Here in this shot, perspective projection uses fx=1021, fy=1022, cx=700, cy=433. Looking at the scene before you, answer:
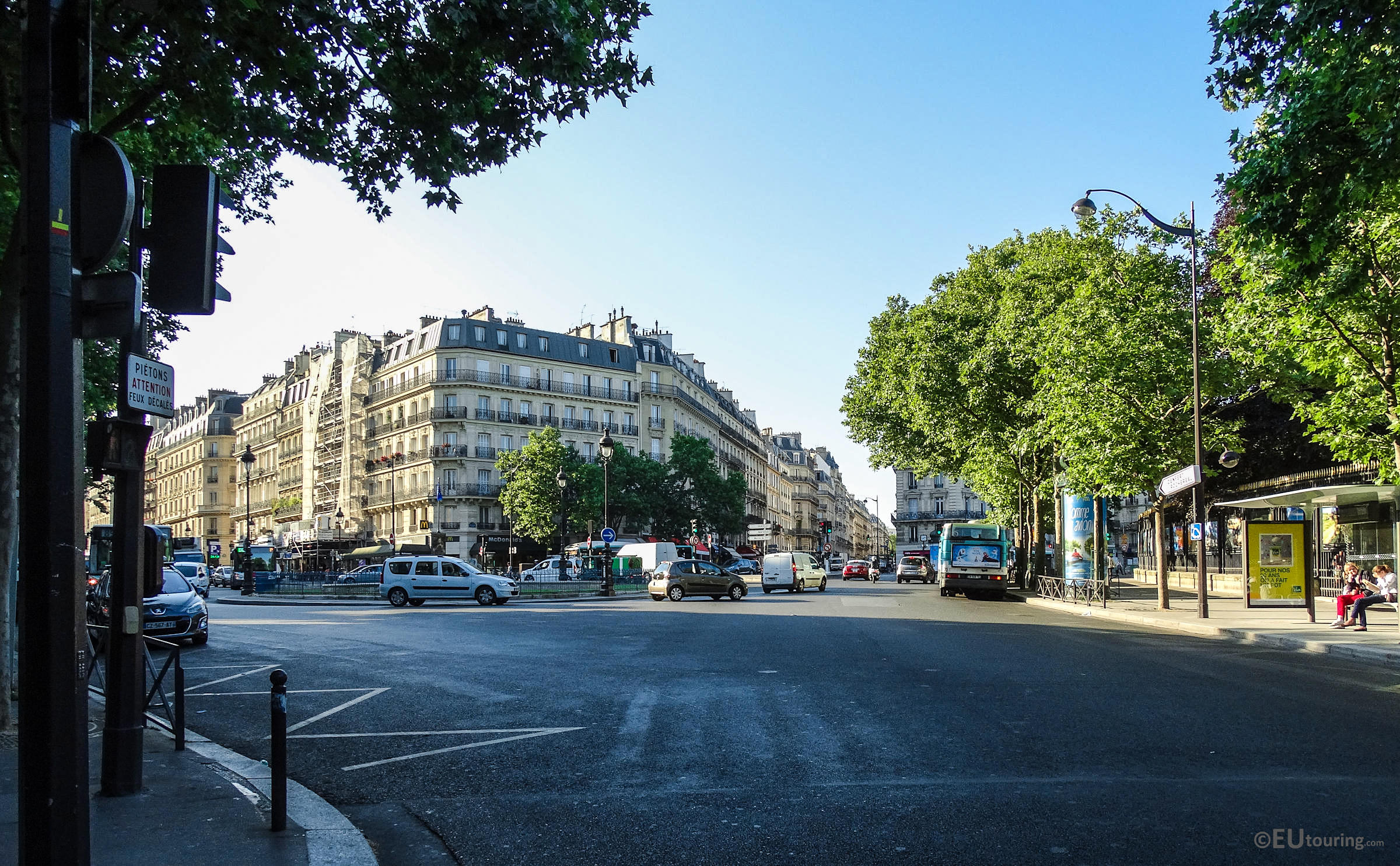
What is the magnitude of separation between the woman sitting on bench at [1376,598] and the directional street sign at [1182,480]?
3690mm

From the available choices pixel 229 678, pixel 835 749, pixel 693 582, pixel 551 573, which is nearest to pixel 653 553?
pixel 551 573

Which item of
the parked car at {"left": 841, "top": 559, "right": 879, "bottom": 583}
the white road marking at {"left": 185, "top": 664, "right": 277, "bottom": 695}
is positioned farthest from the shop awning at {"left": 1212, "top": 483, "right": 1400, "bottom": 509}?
the parked car at {"left": 841, "top": 559, "right": 879, "bottom": 583}

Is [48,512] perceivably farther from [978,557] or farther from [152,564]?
[978,557]

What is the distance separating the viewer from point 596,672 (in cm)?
1275

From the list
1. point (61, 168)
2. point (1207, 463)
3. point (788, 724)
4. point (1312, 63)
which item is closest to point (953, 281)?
point (1207, 463)

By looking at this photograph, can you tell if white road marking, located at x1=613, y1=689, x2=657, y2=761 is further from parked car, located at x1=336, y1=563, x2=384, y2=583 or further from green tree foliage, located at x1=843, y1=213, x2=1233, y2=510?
parked car, located at x1=336, y1=563, x2=384, y2=583

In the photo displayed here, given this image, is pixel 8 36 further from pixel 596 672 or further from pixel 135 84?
pixel 596 672

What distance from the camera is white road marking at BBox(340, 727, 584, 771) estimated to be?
7645 mm

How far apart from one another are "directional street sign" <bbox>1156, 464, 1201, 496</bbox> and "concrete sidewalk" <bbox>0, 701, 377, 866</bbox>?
771 inches

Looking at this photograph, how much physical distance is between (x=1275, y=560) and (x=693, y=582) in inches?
706

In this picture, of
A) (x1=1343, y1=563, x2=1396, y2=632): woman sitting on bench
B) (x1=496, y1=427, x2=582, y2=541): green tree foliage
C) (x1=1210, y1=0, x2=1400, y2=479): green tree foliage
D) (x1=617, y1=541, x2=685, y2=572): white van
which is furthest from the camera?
(x1=496, y1=427, x2=582, y2=541): green tree foliage

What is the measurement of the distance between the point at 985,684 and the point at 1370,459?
42.1ft

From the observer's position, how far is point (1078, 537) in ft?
110

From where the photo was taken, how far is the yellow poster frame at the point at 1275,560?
2316cm
